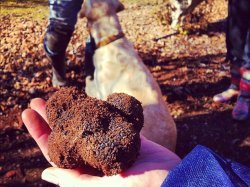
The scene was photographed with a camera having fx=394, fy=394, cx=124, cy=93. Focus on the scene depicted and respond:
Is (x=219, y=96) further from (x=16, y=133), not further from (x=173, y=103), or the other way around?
(x=16, y=133)

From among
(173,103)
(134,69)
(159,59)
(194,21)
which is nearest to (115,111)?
(134,69)

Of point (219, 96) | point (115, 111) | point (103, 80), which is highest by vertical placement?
point (115, 111)

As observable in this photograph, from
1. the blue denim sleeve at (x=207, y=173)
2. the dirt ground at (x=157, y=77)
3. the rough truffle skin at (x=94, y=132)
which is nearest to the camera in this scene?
the blue denim sleeve at (x=207, y=173)

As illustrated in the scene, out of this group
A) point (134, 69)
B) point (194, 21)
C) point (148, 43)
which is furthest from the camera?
point (194, 21)

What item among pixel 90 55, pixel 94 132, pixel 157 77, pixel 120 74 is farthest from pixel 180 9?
pixel 94 132

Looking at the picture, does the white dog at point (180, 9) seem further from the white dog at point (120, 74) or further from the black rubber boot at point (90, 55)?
the black rubber boot at point (90, 55)

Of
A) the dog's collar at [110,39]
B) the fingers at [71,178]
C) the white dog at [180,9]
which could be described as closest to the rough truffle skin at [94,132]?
the fingers at [71,178]
